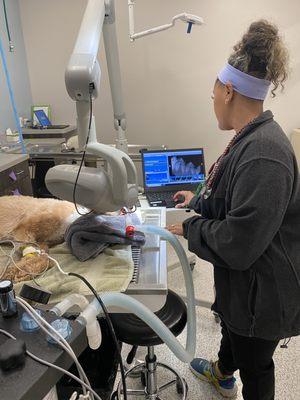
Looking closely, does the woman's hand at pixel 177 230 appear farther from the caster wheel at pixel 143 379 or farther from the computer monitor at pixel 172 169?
the computer monitor at pixel 172 169

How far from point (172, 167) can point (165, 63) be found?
1.24 meters

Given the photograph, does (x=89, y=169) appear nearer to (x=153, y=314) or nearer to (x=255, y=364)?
(x=153, y=314)

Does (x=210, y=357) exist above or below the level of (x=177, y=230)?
below

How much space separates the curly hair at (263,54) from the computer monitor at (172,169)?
1.16 metres

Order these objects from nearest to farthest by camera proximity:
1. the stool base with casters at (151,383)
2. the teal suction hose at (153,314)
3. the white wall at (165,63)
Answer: the teal suction hose at (153,314) < the stool base with casters at (151,383) < the white wall at (165,63)

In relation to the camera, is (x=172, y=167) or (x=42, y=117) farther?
(x=42, y=117)

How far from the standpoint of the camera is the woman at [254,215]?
886 millimetres

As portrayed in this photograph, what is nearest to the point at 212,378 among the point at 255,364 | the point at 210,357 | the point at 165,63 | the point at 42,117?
the point at 210,357

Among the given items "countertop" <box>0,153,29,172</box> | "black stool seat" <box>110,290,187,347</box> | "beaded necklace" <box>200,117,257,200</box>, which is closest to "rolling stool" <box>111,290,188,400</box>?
"black stool seat" <box>110,290,187,347</box>

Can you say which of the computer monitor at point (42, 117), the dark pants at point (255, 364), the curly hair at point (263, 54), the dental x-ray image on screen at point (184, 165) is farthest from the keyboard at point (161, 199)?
the computer monitor at point (42, 117)

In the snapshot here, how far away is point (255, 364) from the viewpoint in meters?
1.13

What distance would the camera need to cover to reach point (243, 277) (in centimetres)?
103

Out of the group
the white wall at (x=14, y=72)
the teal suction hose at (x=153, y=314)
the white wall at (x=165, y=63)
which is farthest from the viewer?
the white wall at (x=14, y=72)

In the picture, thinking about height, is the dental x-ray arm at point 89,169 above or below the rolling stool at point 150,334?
above
